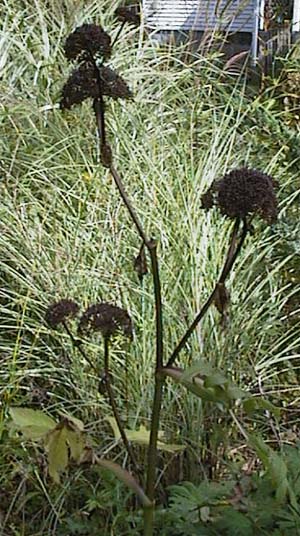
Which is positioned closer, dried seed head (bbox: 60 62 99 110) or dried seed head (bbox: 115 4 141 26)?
dried seed head (bbox: 60 62 99 110)

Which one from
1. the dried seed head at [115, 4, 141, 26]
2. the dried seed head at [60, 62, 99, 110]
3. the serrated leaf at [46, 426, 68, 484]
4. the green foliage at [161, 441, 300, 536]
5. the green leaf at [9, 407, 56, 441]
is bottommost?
the green foliage at [161, 441, 300, 536]

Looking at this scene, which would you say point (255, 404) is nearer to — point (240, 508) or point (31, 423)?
point (31, 423)

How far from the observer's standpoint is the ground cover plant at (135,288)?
86.0 inches

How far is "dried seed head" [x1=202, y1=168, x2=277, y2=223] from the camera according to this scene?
47.6 inches

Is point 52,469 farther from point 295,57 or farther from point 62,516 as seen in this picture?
point 295,57

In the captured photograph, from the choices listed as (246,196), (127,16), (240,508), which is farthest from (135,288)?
(246,196)

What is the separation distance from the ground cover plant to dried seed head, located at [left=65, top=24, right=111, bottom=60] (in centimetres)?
10

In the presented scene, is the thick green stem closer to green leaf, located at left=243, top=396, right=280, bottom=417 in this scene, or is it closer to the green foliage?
green leaf, located at left=243, top=396, right=280, bottom=417

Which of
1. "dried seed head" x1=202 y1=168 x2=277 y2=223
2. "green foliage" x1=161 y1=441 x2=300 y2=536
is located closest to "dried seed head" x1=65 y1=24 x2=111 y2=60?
"dried seed head" x1=202 y1=168 x2=277 y2=223

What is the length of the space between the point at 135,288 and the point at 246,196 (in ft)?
4.70

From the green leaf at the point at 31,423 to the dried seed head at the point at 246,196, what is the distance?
0.46m

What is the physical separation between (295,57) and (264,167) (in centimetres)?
123

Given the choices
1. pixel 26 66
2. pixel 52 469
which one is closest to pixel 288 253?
pixel 26 66

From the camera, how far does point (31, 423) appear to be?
1.45 m
